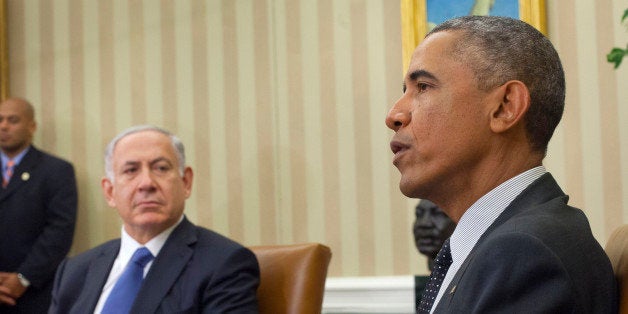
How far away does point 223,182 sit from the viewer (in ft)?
17.4

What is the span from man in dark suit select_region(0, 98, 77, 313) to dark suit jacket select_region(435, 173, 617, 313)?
13.2ft

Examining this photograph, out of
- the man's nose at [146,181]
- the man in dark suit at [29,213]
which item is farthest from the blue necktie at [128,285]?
the man in dark suit at [29,213]

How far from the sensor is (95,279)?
136 inches

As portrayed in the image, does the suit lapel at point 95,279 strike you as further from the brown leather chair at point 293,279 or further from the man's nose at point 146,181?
the brown leather chair at point 293,279

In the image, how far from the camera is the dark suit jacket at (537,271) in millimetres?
1446

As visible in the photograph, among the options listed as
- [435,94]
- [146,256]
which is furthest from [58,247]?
[435,94]

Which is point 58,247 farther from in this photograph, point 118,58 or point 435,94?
point 435,94

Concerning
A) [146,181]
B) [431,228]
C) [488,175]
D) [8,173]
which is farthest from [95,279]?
[8,173]

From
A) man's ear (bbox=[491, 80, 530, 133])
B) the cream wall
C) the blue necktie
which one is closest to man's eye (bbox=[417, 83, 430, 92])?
man's ear (bbox=[491, 80, 530, 133])

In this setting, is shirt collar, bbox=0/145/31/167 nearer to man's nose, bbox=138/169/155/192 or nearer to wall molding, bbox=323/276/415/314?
wall molding, bbox=323/276/415/314

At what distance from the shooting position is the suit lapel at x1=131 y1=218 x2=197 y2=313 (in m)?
3.13

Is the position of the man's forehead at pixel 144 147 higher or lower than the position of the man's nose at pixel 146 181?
higher

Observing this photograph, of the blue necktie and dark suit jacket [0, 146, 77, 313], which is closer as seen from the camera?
the blue necktie

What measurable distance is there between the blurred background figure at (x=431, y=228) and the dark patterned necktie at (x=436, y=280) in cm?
195
